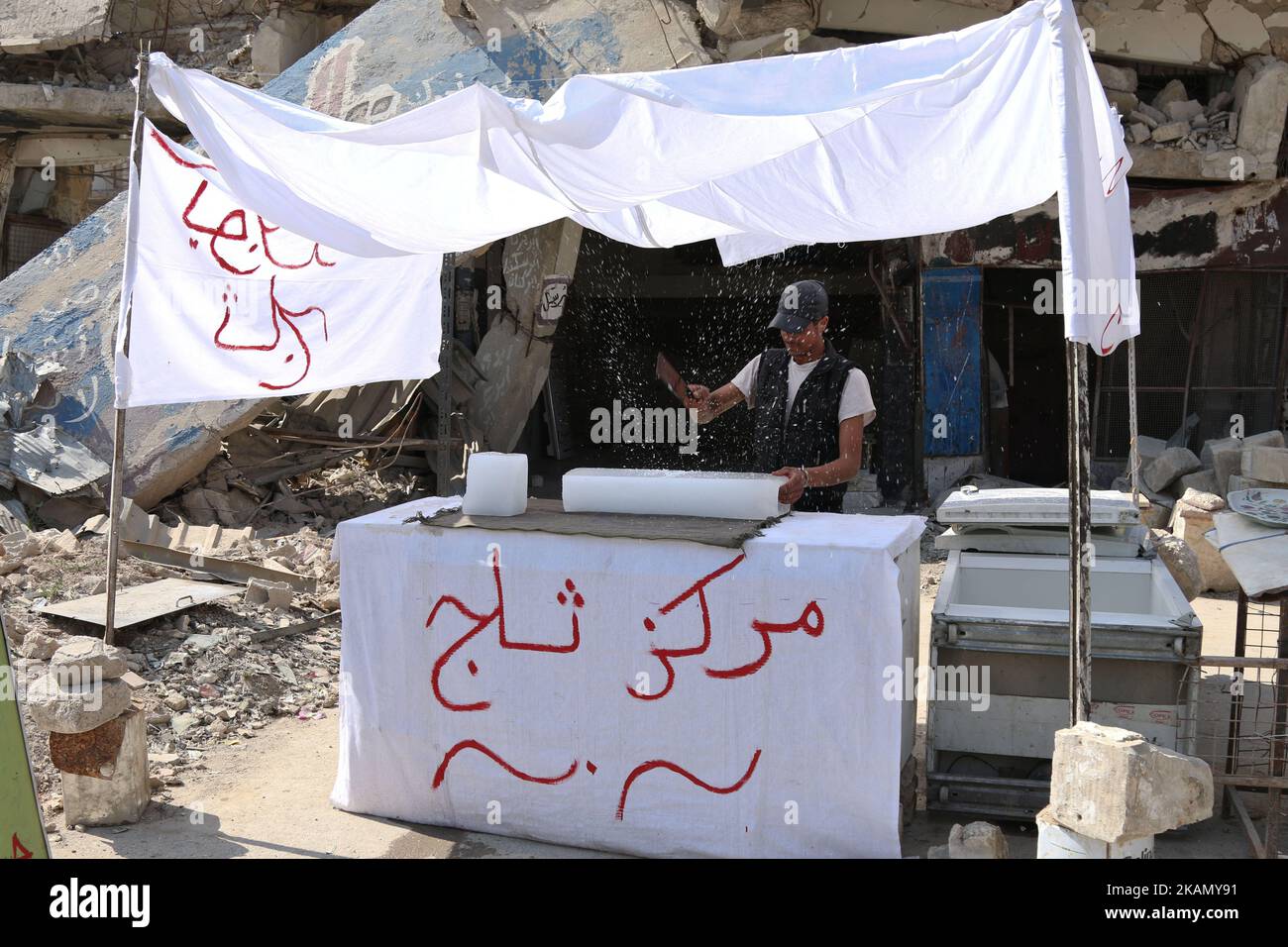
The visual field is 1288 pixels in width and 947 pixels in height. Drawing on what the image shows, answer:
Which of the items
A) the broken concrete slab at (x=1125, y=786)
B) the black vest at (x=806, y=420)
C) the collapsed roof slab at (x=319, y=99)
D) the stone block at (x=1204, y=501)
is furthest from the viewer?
the stone block at (x=1204, y=501)

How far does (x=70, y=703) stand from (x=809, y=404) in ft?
9.01

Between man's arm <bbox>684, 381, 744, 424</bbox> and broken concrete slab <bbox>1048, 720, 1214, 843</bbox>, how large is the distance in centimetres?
216

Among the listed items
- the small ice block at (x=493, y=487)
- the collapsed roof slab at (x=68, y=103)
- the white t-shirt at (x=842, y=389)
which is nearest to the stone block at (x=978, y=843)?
the white t-shirt at (x=842, y=389)

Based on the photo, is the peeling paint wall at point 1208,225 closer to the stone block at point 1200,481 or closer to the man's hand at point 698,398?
A: the stone block at point 1200,481

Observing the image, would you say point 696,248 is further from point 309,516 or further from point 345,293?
point 345,293

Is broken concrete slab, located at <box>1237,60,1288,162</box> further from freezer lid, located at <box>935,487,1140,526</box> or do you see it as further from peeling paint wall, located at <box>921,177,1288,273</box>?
freezer lid, located at <box>935,487,1140,526</box>

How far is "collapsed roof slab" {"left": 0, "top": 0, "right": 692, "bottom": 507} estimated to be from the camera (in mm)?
7719

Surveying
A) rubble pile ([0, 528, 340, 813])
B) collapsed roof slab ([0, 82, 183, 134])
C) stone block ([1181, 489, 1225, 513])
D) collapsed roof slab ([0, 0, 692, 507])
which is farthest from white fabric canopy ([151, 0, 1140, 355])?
collapsed roof slab ([0, 82, 183, 134])

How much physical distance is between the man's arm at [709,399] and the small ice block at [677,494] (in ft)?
2.53

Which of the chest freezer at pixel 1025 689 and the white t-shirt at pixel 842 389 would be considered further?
the white t-shirt at pixel 842 389

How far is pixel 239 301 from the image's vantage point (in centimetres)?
449

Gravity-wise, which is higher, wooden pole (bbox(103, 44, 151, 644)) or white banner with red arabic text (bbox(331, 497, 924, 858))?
wooden pole (bbox(103, 44, 151, 644))

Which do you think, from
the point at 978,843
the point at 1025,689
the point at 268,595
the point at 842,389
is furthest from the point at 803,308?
the point at 268,595

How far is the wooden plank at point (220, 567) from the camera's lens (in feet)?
21.0
